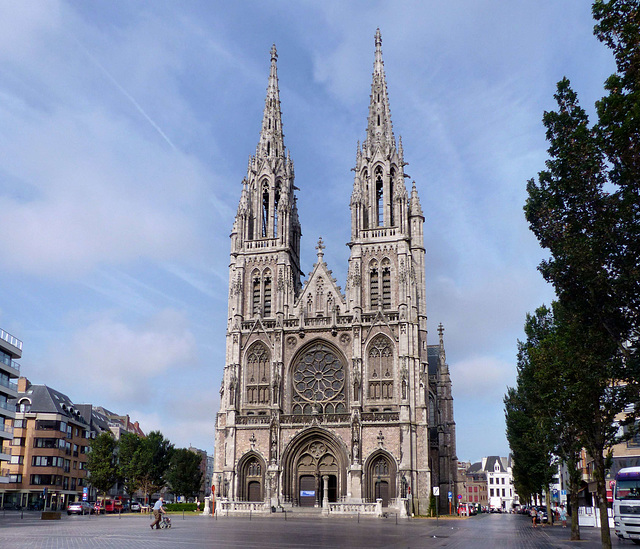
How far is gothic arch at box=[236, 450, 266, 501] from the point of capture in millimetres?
58625

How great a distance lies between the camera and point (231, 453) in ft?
195

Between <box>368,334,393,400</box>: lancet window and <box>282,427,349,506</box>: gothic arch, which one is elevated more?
<box>368,334,393,400</box>: lancet window

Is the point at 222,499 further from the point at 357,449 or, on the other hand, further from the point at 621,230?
the point at 621,230

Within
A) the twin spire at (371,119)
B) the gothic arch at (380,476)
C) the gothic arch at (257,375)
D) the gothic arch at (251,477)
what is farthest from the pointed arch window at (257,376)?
the twin spire at (371,119)

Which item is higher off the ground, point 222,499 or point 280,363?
point 280,363

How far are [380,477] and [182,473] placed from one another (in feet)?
133

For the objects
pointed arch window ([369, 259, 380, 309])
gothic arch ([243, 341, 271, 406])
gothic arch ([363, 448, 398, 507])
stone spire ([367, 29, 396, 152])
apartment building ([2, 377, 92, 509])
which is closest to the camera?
gothic arch ([363, 448, 398, 507])

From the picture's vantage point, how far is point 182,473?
3450 inches

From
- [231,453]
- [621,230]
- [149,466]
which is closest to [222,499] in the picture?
[231,453]

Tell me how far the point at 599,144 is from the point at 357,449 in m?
43.8

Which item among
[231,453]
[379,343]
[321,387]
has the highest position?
[379,343]

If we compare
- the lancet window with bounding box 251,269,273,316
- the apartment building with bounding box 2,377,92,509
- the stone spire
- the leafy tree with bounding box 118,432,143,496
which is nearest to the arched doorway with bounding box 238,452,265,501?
the lancet window with bounding box 251,269,273,316

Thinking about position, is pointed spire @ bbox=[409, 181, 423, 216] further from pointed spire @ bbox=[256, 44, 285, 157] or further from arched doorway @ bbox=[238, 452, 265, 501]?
arched doorway @ bbox=[238, 452, 265, 501]

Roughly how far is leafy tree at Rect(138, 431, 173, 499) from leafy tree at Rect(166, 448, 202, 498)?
4.51 meters
